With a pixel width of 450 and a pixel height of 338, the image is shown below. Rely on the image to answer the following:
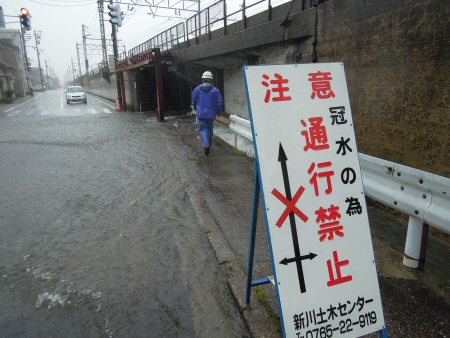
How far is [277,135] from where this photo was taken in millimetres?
2152

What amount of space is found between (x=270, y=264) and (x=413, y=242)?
1.37 metres

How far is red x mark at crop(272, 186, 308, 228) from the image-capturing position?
210 cm

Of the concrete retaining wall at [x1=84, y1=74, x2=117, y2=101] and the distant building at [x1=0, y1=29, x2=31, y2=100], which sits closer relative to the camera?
the concrete retaining wall at [x1=84, y1=74, x2=117, y2=101]

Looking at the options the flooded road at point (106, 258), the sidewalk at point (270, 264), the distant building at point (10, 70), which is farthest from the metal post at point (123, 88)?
the distant building at point (10, 70)

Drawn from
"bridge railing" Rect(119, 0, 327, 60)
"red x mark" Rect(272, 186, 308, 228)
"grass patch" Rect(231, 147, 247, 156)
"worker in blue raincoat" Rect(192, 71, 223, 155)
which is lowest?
"grass patch" Rect(231, 147, 247, 156)

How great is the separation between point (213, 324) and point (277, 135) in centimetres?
161

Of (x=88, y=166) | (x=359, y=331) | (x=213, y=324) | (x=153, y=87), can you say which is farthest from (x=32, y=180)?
(x=153, y=87)

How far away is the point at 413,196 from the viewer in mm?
3008

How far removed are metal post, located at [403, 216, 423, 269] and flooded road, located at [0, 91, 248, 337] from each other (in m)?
1.78

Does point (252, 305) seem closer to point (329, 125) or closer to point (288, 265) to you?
point (288, 265)

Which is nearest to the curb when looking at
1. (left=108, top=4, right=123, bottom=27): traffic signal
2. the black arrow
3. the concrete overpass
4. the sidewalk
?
the sidewalk

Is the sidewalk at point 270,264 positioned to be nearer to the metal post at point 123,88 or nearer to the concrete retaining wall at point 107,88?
the metal post at point 123,88

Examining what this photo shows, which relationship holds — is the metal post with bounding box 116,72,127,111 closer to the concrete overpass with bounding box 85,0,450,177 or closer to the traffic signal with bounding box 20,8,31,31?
the traffic signal with bounding box 20,8,31,31

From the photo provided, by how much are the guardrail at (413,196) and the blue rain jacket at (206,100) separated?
15.5 feet
